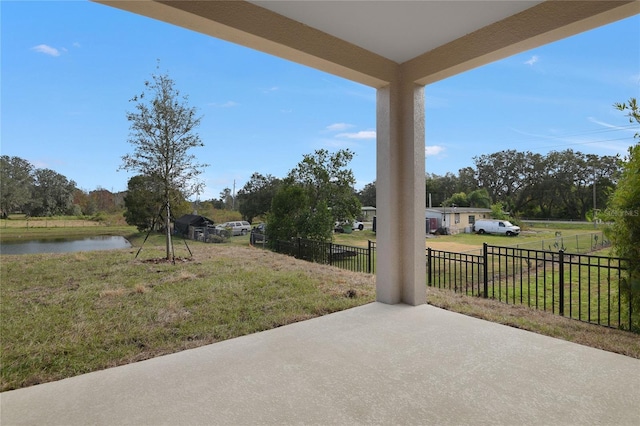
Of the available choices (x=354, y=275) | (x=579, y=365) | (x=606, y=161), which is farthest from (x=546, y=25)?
(x=354, y=275)

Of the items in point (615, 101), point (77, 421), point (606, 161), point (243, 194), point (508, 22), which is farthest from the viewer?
point (243, 194)

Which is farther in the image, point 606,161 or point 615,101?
point 606,161

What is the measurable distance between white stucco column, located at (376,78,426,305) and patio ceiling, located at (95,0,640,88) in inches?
14.2

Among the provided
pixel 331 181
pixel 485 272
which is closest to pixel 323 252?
pixel 331 181

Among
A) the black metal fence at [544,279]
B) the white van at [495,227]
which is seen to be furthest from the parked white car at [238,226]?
the white van at [495,227]

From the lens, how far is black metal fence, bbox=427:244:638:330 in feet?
8.57

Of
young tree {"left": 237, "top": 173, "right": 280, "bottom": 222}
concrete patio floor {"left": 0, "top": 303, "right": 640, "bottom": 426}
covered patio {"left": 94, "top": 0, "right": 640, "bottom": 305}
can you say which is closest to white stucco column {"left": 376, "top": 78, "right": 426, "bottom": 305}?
covered patio {"left": 94, "top": 0, "right": 640, "bottom": 305}

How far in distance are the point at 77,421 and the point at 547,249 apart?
383 cm

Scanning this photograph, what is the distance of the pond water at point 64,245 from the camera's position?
9.16 ft

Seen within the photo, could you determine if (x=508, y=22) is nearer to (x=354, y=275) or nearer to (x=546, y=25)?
(x=546, y=25)

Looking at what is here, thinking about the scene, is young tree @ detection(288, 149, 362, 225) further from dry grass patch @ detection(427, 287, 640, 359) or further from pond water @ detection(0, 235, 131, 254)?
pond water @ detection(0, 235, 131, 254)

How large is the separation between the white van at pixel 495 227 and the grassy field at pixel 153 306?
818 mm

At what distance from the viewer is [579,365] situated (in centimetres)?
178

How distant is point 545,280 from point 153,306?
3943 millimetres
